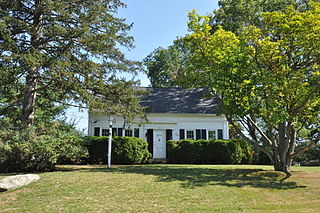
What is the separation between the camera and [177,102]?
2048cm

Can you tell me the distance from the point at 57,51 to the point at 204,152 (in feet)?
34.6

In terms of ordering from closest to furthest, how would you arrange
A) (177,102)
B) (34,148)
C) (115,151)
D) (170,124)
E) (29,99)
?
(34,148), (29,99), (115,151), (170,124), (177,102)

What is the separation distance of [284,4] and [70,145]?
18.3m

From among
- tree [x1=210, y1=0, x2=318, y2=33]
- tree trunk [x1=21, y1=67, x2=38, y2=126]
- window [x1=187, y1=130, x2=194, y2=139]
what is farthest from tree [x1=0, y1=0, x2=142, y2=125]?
tree [x1=210, y1=0, x2=318, y2=33]

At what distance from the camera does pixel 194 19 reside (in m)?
11.9

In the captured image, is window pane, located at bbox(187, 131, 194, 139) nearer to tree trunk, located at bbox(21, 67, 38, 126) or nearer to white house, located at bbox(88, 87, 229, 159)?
white house, located at bbox(88, 87, 229, 159)

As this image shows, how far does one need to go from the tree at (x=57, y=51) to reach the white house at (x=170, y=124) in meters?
5.45

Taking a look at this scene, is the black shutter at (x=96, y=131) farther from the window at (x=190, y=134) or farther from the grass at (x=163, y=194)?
the grass at (x=163, y=194)

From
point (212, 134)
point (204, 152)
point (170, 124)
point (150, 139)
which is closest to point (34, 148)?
point (150, 139)

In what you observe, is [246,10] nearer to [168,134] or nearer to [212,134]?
[212,134]

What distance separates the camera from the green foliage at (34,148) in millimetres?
10000

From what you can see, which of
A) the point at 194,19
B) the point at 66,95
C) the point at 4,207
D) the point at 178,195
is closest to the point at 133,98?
the point at 66,95

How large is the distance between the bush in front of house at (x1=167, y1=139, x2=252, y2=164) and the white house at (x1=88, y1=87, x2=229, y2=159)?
245 centimetres

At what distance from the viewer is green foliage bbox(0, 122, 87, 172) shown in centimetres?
1000
